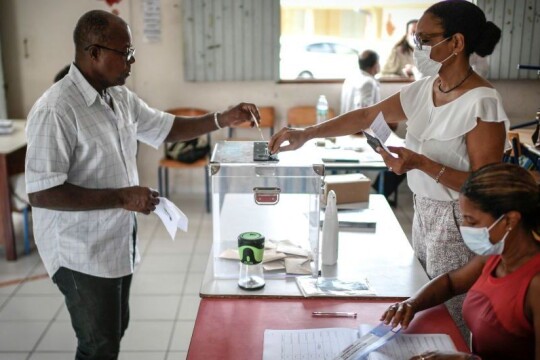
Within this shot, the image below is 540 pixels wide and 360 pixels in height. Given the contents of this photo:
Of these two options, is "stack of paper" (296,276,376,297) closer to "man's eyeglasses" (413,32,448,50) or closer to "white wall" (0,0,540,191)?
"man's eyeglasses" (413,32,448,50)

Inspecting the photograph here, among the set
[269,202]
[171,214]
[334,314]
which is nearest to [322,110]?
[269,202]

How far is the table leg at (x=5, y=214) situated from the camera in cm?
409

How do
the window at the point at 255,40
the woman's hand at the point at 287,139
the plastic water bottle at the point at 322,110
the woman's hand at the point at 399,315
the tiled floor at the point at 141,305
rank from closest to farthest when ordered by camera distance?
the woman's hand at the point at 399,315
the woman's hand at the point at 287,139
the tiled floor at the point at 141,305
the plastic water bottle at the point at 322,110
the window at the point at 255,40

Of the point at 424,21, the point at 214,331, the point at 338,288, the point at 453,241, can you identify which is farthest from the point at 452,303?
the point at 424,21

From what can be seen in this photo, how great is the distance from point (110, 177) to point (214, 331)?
745 millimetres

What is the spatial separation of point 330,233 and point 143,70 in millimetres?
4042

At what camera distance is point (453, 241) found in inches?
80.0

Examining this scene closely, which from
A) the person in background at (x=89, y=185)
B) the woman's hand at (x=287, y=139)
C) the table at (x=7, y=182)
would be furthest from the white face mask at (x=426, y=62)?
the table at (x=7, y=182)

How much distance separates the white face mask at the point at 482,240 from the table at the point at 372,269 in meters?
0.36

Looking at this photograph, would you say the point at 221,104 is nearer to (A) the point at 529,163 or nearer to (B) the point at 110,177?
(A) the point at 529,163

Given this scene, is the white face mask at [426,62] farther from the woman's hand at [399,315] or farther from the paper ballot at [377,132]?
the woman's hand at [399,315]

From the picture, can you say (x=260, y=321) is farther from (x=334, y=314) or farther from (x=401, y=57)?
(x=401, y=57)

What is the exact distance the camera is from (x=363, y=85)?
5.05 metres

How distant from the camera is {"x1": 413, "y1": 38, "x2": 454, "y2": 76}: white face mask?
209 centimetres
